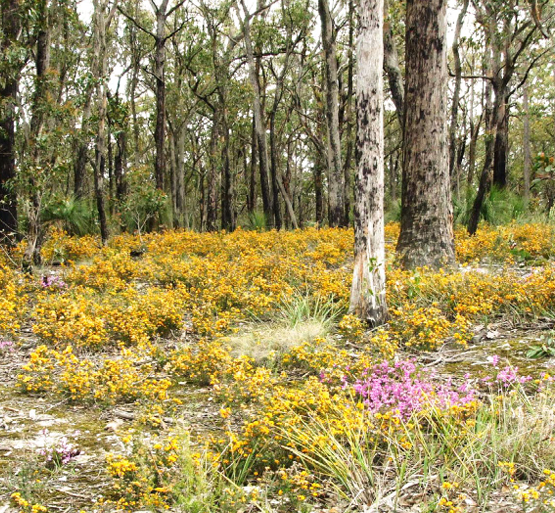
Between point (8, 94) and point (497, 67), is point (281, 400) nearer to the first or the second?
point (8, 94)

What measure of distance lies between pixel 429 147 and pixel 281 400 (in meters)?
5.36

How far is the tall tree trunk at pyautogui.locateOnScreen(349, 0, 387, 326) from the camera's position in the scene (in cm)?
570

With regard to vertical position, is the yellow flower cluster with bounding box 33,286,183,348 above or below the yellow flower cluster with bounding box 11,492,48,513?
above

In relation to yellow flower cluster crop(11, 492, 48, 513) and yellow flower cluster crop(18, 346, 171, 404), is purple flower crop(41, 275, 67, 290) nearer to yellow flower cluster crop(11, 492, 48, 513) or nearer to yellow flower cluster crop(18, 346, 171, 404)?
yellow flower cluster crop(18, 346, 171, 404)

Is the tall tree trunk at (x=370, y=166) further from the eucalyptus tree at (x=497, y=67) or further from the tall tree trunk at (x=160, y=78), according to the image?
the tall tree trunk at (x=160, y=78)

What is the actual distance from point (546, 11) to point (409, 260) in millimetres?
15463

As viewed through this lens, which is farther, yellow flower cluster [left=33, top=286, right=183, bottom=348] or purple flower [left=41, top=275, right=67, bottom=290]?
purple flower [left=41, top=275, right=67, bottom=290]

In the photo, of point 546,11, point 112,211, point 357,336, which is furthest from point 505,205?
point 112,211

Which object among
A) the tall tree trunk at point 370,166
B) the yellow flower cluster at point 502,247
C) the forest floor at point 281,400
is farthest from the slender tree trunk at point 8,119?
the yellow flower cluster at point 502,247

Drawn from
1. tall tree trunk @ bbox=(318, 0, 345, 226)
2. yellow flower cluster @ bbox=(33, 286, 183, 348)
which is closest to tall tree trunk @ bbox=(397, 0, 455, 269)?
yellow flower cluster @ bbox=(33, 286, 183, 348)

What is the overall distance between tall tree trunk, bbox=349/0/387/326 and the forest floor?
18.1 inches

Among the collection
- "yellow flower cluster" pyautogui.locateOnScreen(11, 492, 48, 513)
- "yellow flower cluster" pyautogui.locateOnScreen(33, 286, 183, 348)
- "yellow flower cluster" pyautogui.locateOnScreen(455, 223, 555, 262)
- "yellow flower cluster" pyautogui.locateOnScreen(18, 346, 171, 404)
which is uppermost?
"yellow flower cluster" pyautogui.locateOnScreen(455, 223, 555, 262)

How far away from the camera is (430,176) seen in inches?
295

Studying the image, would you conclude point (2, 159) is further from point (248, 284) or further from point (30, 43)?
point (248, 284)
